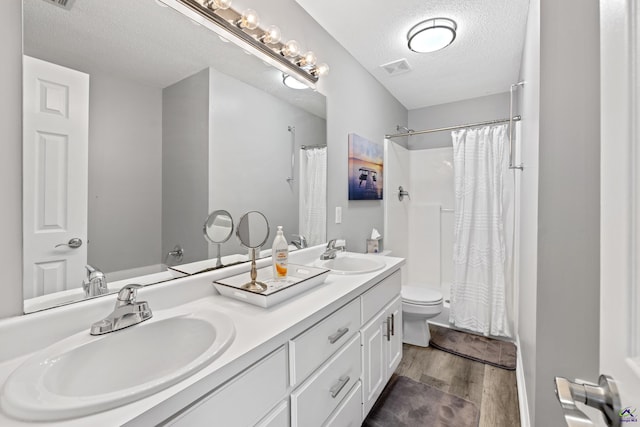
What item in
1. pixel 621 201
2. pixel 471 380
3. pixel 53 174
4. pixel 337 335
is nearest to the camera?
pixel 621 201

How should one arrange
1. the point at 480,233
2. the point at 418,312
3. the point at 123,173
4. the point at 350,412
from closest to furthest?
the point at 123,173 < the point at 350,412 < the point at 418,312 < the point at 480,233

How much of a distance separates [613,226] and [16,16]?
1431mm

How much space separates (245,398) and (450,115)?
131 inches

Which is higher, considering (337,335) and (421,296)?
(337,335)

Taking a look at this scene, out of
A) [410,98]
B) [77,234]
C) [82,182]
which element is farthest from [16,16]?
[410,98]

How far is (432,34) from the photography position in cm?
185

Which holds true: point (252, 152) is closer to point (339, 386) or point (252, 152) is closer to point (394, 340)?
point (339, 386)

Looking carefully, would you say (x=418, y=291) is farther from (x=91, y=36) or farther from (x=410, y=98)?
(x=91, y=36)

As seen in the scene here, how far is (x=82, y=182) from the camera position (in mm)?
871

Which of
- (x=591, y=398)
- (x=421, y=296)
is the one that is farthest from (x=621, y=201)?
Answer: (x=421, y=296)

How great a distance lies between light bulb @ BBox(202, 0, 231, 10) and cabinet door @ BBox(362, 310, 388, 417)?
1629mm

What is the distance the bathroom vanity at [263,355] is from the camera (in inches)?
23.3

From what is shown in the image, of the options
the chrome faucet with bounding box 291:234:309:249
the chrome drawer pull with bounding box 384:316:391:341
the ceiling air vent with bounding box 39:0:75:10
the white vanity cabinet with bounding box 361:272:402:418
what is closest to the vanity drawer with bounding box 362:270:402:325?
the white vanity cabinet with bounding box 361:272:402:418

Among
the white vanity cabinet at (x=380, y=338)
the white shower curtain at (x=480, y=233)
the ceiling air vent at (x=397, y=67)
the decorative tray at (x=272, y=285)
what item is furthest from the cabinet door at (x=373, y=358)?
the ceiling air vent at (x=397, y=67)
